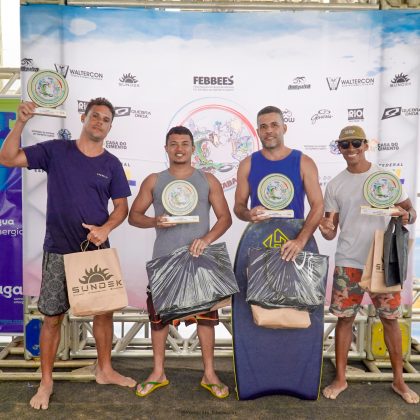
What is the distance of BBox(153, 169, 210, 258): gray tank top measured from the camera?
271cm

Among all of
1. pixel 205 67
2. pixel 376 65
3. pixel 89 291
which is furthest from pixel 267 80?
pixel 89 291

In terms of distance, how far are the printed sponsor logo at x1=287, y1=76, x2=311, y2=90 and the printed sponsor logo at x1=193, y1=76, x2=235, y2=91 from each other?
0.42m

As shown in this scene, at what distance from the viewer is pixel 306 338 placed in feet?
8.82

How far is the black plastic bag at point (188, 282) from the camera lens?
99.1 inches

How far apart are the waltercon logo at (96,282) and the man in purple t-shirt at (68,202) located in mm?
162

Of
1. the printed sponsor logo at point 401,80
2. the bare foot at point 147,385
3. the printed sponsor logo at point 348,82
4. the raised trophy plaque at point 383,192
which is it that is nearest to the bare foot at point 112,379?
the bare foot at point 147,385

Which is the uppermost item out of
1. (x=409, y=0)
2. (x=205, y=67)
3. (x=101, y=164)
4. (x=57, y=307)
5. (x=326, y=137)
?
(x=409, y=0)

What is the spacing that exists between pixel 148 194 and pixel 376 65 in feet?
5.99

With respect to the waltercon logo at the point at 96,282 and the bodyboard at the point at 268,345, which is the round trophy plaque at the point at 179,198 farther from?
the waltercon logo at the point at 96,282

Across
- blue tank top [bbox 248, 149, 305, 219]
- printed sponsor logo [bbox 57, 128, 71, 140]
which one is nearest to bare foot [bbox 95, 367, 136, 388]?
blue tank top [bbox 248, 149, 305, 219]

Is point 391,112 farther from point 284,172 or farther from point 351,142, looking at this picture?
point 284,172

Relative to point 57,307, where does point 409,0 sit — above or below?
above

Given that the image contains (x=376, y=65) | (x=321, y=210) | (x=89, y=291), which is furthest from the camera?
(x=376, y=65)

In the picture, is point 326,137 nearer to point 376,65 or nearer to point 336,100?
point 336,100
